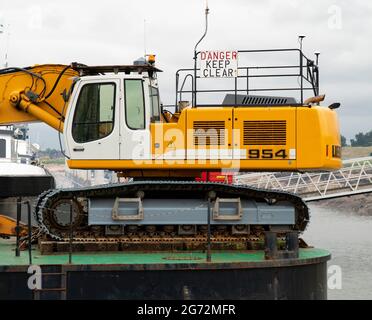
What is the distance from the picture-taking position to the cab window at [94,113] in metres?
14.2

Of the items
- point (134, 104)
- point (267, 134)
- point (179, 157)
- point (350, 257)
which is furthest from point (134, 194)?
point (350, 257)

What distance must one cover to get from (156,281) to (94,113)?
11.3 feet

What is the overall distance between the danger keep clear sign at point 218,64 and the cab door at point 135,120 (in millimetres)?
1110

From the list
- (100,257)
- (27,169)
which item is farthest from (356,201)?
(100,257)

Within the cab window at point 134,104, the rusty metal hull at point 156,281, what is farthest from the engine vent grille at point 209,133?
the rusty metal hull at point 156,281

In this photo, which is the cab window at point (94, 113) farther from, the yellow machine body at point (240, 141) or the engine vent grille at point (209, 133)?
the engine vent grille at point (209, 133)

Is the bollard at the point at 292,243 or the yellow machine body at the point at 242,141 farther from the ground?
the yellow machine body at the point at 242,141

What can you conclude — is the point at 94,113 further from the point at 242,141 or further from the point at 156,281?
the point at 156,281

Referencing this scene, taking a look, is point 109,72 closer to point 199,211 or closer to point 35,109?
point 35,109

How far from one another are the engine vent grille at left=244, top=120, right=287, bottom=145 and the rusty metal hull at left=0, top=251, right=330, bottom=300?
86.2 inches

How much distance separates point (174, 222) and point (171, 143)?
1.39m

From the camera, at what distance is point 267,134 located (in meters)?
14.0

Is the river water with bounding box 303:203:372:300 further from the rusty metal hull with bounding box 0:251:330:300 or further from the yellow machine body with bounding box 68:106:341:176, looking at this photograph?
the rusty metal hull with bounding box 0:251:330:300

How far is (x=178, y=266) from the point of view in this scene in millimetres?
12742
